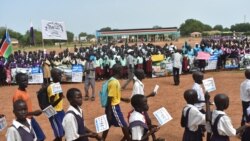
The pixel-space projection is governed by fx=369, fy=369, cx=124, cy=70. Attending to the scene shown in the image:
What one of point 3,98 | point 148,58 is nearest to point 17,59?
point 3,98

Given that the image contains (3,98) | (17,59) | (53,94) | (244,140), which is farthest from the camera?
(17,59)

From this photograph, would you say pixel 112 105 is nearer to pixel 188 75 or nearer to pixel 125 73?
pixel 125 73

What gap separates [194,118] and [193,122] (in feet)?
0.22

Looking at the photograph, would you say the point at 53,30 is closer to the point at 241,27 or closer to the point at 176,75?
the point at 176,75

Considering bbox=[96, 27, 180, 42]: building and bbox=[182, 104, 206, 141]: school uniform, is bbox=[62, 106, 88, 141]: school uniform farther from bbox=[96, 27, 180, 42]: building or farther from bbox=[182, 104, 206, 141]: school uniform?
bbox=[96, 27, 180, 42]: building

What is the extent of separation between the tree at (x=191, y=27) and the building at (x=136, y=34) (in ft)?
137

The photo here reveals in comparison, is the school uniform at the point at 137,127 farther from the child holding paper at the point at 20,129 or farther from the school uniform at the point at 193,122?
the child holding paper at the point at 20,129

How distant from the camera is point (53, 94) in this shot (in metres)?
6.80

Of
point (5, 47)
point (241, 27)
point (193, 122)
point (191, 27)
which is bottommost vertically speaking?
point (193, 122)

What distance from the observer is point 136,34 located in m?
61.5

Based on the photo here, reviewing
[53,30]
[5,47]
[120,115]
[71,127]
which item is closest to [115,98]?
[120,115]

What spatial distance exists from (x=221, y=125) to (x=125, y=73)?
14147 mm

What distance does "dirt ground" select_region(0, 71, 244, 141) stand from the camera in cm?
930

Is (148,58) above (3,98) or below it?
above
